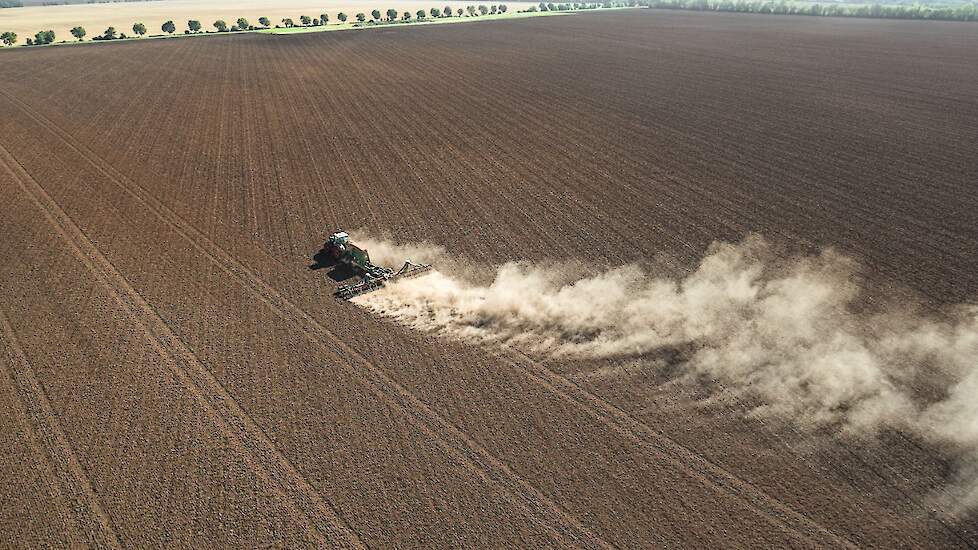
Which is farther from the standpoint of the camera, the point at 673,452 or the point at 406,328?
the point at 406,328

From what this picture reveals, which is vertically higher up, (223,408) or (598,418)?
(223,408)

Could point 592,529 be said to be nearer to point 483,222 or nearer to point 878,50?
point 483,222

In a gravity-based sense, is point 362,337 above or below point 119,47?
below

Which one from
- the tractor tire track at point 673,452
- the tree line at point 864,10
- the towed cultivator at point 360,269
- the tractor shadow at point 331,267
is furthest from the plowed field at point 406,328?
the tree line at point 864,10

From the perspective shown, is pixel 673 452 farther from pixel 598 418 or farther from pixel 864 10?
pixel 864 10

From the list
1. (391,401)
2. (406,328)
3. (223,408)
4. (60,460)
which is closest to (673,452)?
(391,401)

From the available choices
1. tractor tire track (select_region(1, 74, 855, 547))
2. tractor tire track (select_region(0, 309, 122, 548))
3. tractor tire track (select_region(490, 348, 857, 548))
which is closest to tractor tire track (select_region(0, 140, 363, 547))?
tractor tire track (select_region(0, 309, 122, 548))

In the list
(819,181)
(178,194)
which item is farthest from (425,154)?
(819,181)
